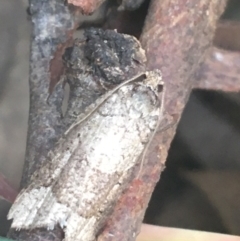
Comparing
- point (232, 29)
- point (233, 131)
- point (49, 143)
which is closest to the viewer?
point (49, 143)

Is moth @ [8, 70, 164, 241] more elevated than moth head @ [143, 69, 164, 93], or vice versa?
moth head @ [143, 69, 164, 93]

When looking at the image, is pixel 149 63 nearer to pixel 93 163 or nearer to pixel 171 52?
pixel 171 52

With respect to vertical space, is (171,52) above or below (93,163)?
above

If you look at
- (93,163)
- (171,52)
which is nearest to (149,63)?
(171,52)

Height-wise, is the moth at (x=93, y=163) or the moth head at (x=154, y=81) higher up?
the moth head at (x=154, y=81)

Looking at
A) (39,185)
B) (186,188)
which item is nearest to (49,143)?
(39,185)

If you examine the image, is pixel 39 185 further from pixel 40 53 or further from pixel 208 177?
pixel 208 177

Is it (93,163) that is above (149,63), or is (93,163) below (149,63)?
below

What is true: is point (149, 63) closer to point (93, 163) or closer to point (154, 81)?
point (154, 81)
